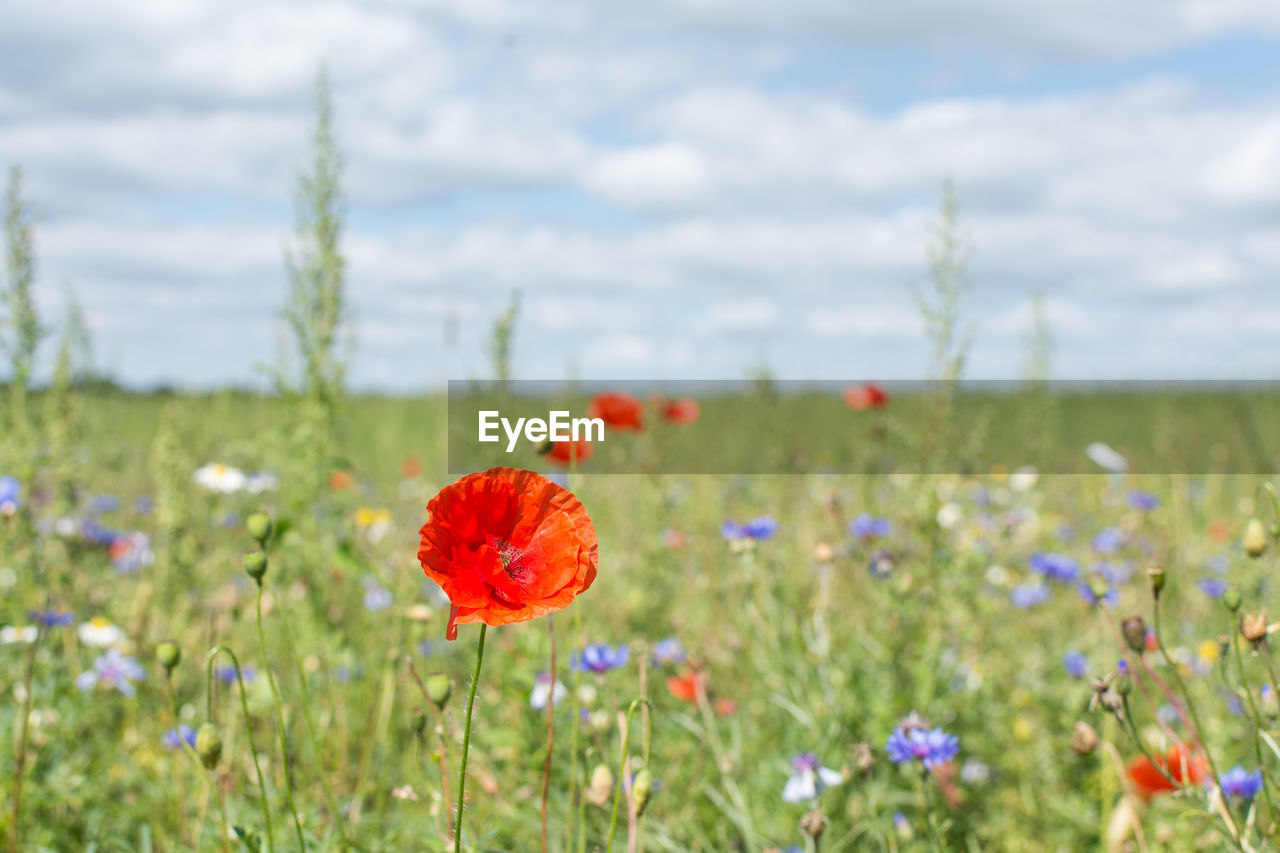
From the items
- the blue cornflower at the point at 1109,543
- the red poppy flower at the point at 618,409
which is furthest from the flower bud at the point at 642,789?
the blue cornflower at the point at 1109,543

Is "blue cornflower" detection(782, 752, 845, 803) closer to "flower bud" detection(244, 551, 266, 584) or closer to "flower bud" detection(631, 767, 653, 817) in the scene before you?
"flower bud" detection(631, 767, 653, 817)

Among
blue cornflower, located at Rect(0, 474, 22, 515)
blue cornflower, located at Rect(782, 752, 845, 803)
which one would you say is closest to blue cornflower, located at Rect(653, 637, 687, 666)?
blue cornflower, located at Rect(782, 752, 845, 803)

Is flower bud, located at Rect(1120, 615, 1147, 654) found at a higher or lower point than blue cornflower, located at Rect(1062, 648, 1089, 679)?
higher

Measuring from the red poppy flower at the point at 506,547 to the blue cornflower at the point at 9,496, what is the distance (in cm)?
212

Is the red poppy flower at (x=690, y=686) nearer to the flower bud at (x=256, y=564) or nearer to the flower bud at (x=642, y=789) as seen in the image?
the flower bud at (x=642, y=789)

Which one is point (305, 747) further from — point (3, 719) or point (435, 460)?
point (435, 460)

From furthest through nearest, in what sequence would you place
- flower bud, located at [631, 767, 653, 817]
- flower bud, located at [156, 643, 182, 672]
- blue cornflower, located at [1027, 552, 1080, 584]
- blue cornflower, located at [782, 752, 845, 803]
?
blue cornflower, located at [1027, 552, 1080, 584] → blue cornflower, located at [782, 752, 845, 803] → flower bud, located at [156, 643, 182, 672] → flower bud, located at [631, 767, 653, 817]

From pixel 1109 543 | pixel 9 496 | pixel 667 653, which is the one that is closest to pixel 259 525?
pixel 667 653

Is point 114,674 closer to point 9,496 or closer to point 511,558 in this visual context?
point 9,496

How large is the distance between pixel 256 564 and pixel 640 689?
1.11 metres

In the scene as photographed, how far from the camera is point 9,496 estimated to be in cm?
279

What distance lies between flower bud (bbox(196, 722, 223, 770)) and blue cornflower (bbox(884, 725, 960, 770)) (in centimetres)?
101

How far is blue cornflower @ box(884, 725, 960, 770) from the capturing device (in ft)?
5.50

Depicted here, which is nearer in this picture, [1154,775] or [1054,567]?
[1154,775]
